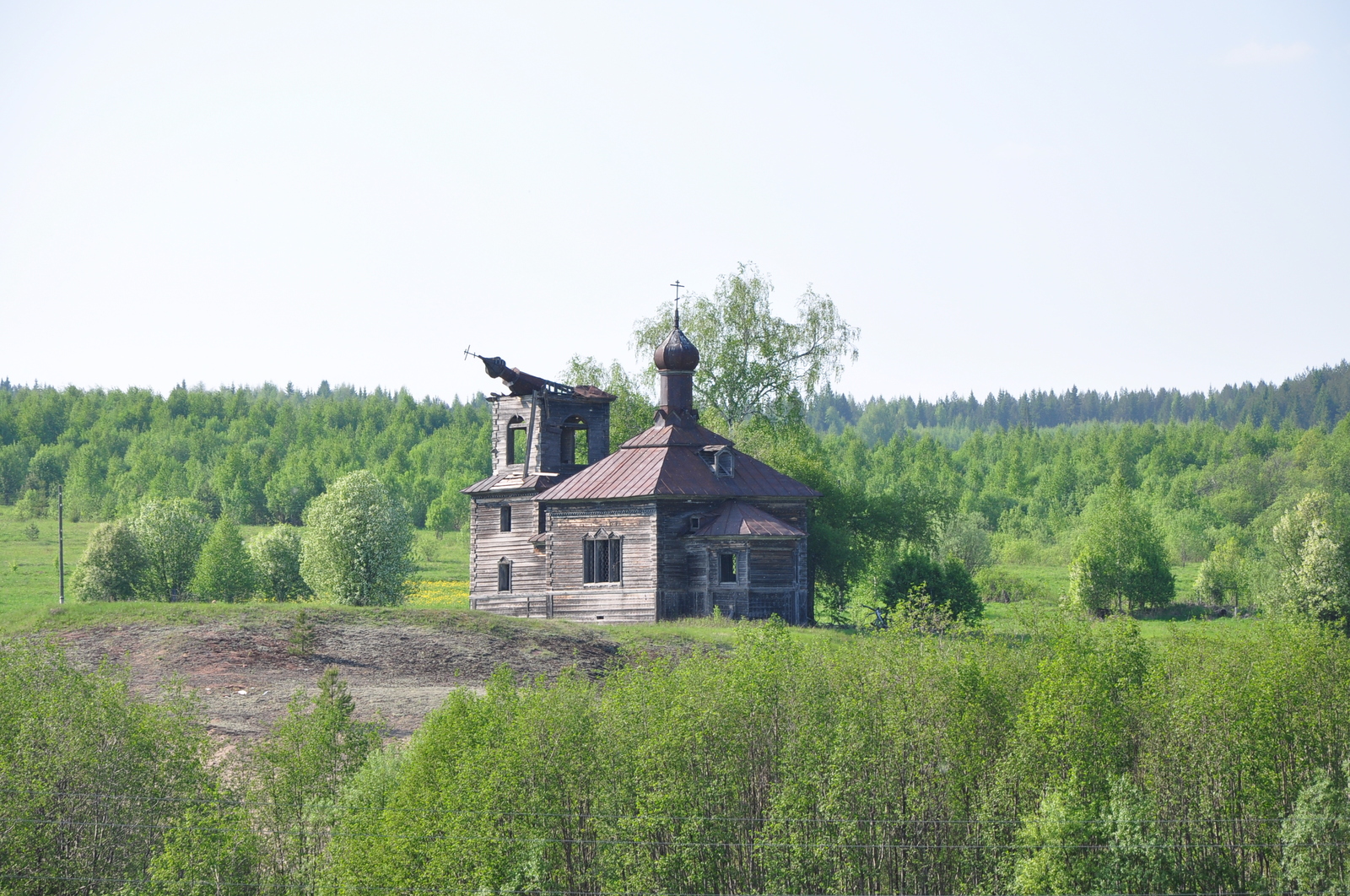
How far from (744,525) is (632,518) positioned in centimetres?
342

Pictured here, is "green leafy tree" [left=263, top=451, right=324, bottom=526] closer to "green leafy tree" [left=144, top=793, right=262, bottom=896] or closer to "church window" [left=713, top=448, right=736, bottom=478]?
"church window" [left=713, top=448, right=736, bottom=478]

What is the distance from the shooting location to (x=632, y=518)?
138ft

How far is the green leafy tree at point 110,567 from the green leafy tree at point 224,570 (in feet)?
7.18

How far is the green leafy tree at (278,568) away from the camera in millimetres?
58688

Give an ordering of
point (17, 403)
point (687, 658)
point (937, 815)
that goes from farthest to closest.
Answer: point (17, 403)
point (687, 658)
point (937, 815)

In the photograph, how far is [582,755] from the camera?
2302 cm

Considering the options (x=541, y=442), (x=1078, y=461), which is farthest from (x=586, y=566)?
(x=1078, y=461)

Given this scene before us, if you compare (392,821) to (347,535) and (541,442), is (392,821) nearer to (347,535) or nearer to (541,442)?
(541,442)

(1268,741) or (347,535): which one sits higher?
(347,535)

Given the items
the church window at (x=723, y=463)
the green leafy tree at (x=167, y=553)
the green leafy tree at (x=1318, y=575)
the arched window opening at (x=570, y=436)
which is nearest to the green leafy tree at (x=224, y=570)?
the green leafy tree at (x=167, y=553)

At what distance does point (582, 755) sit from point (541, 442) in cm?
2445

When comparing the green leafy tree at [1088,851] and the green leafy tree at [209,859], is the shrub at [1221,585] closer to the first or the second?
the green leafy tree at [1088,851]

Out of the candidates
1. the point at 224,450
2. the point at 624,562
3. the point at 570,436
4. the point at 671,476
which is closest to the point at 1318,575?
the point at 671,476

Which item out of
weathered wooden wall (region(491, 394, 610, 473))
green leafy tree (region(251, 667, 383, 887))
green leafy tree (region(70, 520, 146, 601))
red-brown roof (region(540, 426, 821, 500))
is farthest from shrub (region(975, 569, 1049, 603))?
green leafy tree (region(251, 667, 383, 887))
